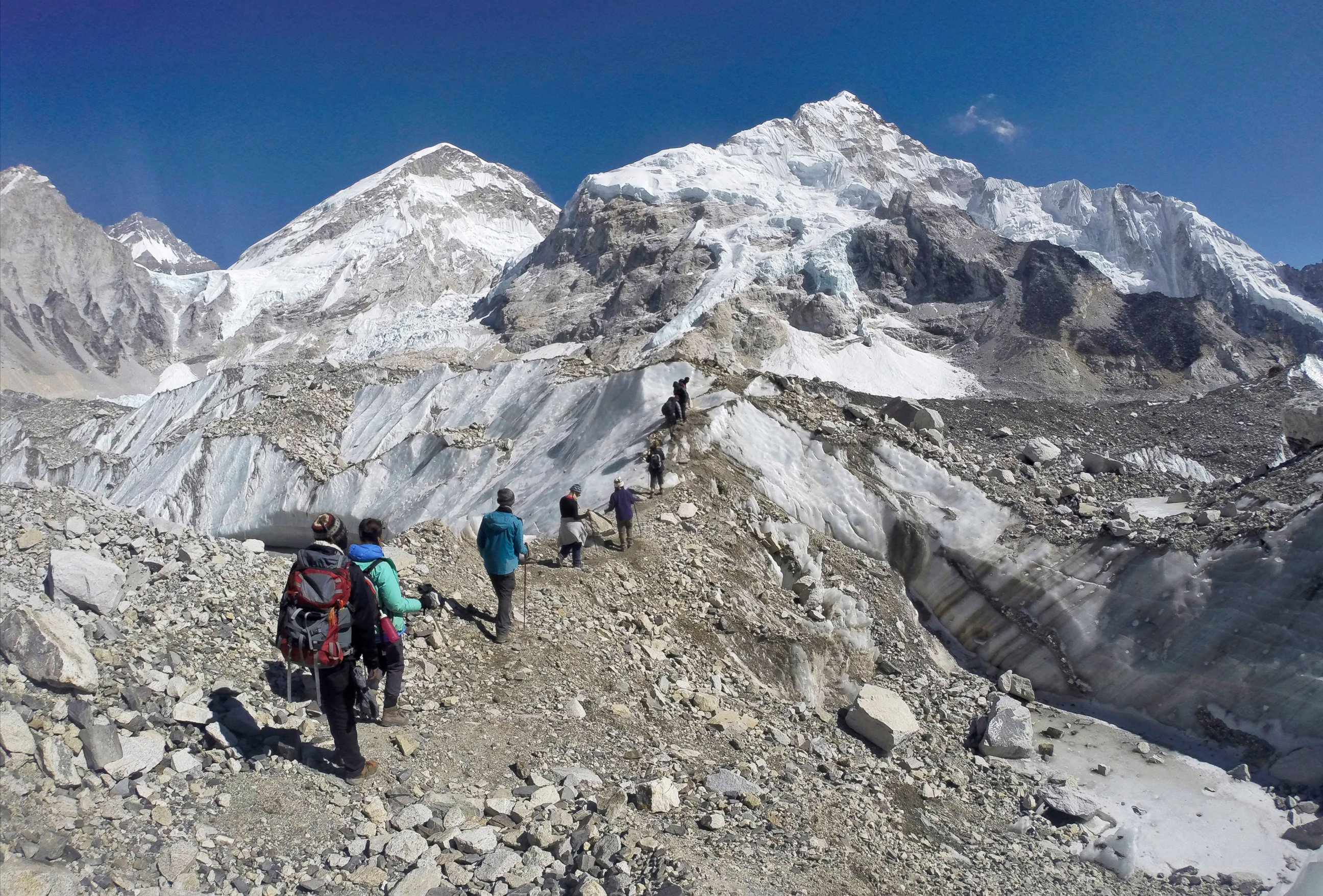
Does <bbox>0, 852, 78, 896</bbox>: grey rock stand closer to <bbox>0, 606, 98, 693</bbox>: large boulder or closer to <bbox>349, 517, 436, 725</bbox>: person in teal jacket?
<bbox>0, 606, 98, 693</bbox>: large boulder

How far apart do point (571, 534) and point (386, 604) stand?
344cm

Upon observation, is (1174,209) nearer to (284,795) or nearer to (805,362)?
Result: (805,362)

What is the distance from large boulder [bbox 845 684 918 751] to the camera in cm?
731

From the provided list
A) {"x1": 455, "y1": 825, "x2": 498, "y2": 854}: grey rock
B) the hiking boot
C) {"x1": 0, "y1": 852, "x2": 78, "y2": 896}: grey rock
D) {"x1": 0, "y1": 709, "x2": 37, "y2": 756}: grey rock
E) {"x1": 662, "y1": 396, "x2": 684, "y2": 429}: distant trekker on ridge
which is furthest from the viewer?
{"x1": 662, "y1": 396, "x2": 684, "y2": 429}: distant trekker on ridge

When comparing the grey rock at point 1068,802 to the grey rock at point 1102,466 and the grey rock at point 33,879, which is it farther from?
the grey rock at point 1102,466

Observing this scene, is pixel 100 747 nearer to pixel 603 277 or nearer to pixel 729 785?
pixel 729 785

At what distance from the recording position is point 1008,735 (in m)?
8.05

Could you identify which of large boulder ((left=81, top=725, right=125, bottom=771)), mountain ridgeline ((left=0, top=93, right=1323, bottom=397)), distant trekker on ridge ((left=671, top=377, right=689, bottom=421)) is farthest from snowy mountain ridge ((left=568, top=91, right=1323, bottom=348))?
large boulder ((left=81, top=725, right=125, bottom=771))

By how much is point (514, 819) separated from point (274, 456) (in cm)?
2018

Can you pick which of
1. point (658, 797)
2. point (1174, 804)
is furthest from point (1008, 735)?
point (658, 797)

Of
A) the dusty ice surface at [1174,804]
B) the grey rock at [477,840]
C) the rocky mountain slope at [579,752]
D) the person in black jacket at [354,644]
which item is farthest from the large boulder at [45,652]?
the dusty ice surface at [1174,804]

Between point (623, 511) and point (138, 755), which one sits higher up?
point (623, 511)

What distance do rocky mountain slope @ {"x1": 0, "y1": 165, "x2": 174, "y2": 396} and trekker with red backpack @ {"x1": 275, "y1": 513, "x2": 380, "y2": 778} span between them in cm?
9138

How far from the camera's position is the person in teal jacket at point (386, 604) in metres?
4.80
